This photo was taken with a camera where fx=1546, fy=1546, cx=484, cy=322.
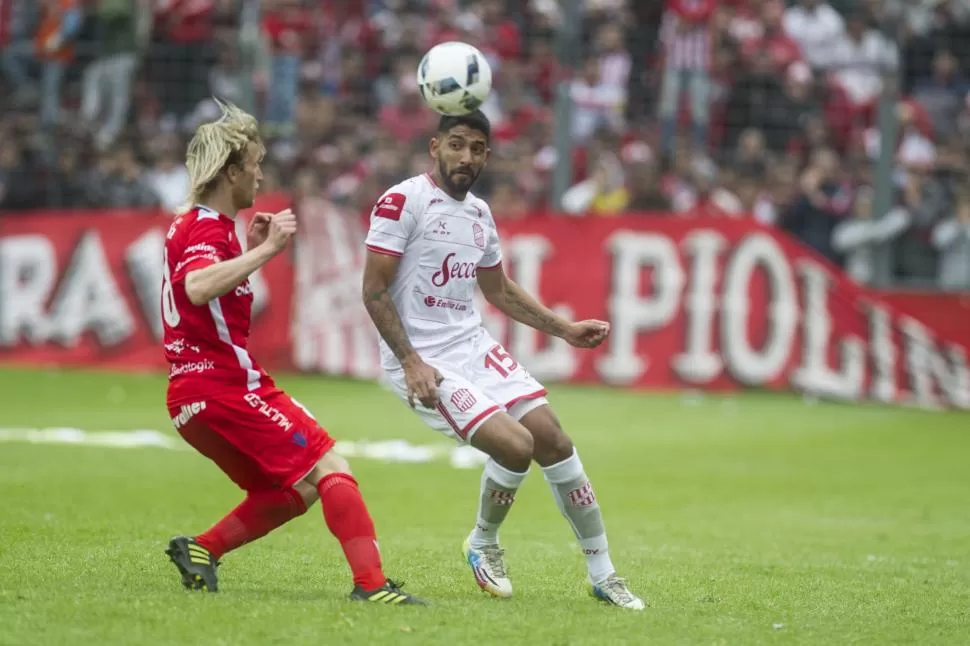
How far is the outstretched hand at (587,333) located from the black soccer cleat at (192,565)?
87.4 inches

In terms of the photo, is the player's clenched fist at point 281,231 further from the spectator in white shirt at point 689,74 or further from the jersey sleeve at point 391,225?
the spectator in white shirt at point 689,74

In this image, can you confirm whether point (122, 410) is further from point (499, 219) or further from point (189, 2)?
point (189, 2)

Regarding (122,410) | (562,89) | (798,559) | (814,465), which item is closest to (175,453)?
(122,410)

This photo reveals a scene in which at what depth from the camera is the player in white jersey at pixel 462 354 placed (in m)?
7.53

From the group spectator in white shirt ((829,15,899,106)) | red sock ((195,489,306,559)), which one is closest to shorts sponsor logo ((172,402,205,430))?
red sock ((195,489,306,559))

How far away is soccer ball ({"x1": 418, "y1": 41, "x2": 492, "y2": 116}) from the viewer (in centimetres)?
789

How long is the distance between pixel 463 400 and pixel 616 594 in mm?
1190

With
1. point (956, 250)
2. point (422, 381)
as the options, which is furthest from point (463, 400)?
point (956, 250)

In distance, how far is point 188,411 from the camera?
7.12 m

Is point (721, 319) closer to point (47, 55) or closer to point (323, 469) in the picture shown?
point (47, 55)

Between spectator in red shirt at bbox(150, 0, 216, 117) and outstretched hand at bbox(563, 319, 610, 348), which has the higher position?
spectator in red shirt at bbox(150, 0, 216, 117)

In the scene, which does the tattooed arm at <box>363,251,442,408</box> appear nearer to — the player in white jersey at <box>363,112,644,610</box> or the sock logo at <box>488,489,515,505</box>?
the player in white jersey at <box>363,112,644,610</box>

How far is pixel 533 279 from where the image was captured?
20.6 meters

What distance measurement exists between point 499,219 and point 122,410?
5.89 m
